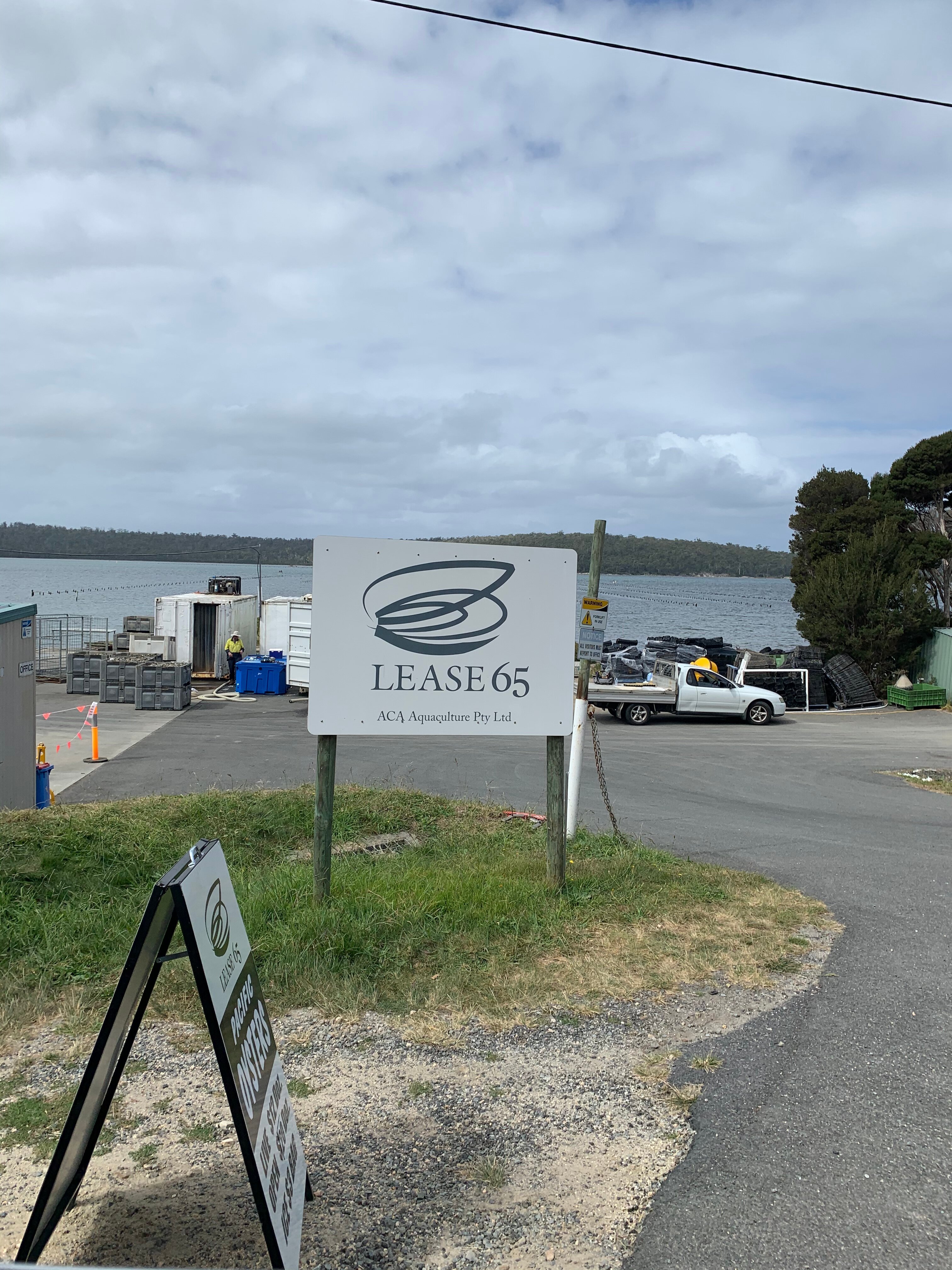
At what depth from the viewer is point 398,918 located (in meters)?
5.92

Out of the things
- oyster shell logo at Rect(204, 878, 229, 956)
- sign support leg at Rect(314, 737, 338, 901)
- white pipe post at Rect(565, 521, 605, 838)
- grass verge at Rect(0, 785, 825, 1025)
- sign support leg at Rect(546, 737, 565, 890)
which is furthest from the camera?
white pipe post at Rect(565, 521, 605, 838)

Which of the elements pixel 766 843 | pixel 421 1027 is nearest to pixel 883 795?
pixel 766 843

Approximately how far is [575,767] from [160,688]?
19.2m

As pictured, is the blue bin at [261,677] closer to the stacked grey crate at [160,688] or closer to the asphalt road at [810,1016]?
the stacked grey crate at [160,688]

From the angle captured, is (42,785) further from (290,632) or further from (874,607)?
(874,607)

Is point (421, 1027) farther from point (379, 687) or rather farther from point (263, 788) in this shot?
point (263, 788)

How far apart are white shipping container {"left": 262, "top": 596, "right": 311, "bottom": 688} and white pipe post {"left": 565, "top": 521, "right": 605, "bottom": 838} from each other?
1896 cm

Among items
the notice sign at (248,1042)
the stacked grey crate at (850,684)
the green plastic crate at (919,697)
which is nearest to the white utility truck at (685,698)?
the stacked grey crate at (850,684)

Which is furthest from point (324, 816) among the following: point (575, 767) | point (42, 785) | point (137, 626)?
point (137, 626)

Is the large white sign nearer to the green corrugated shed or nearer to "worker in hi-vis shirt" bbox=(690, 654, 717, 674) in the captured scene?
"worker in hi-vis shirt" bbox=(690, 654, 717, 674)

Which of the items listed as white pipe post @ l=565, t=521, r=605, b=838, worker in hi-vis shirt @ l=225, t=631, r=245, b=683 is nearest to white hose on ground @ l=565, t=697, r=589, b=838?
white pipe post @ l=565, t=521, r=605, b=838

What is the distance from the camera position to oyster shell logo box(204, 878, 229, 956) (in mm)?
2873

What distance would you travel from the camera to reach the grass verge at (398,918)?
199 inches

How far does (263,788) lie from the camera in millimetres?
12523
